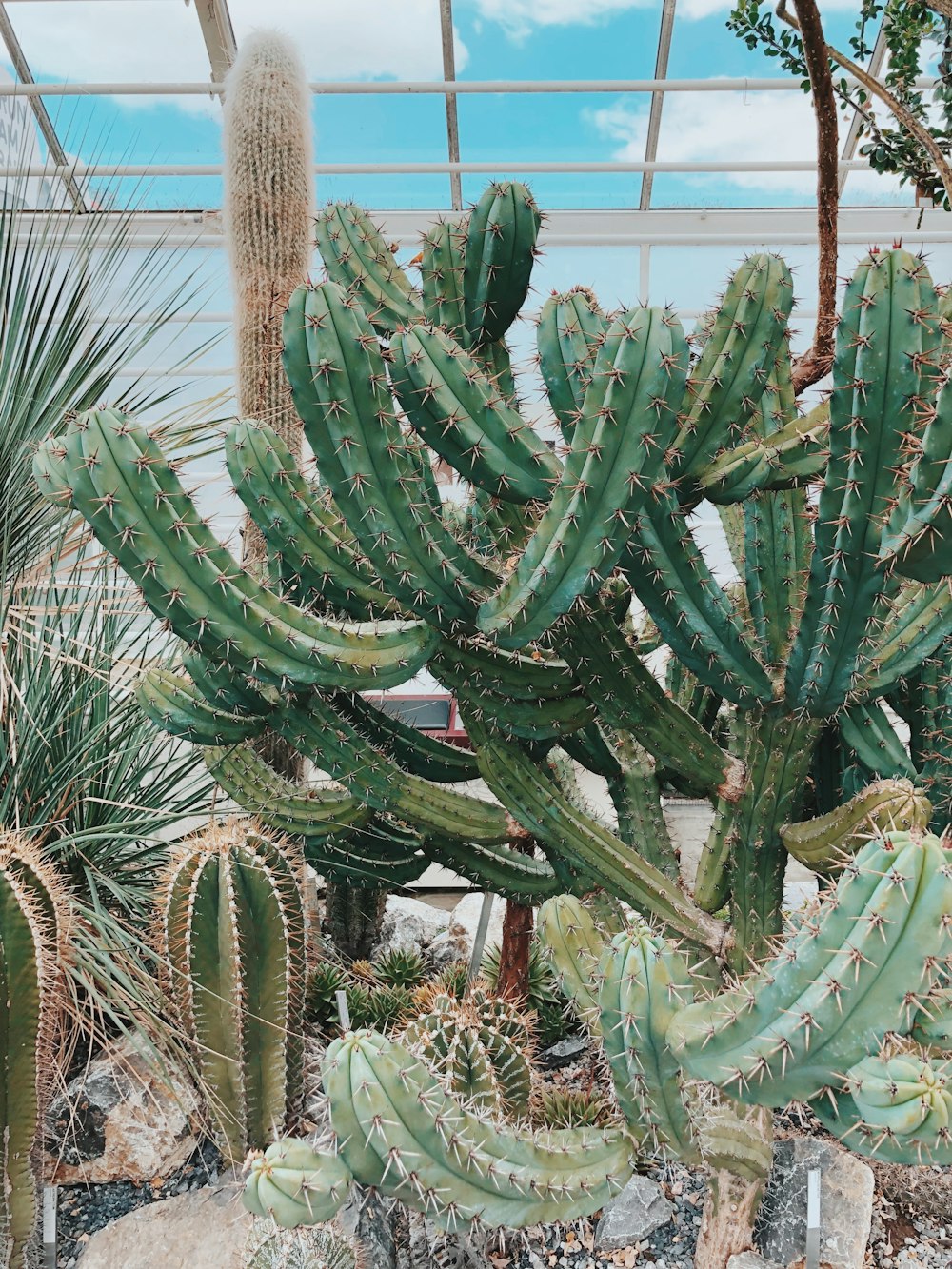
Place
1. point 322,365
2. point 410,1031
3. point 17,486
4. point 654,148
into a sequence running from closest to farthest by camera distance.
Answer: point 322,365 < point 410,1031 < point 17,486 < point 654,148

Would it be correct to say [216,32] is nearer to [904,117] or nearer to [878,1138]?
[904,117]

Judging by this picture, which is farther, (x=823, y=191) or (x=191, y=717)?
(x=823, y=191)

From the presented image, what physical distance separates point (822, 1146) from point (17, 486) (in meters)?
2.86

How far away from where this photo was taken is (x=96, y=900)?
258 cm

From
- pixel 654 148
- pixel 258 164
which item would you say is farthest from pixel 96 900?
pixel 654 148

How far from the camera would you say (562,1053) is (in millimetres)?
3449

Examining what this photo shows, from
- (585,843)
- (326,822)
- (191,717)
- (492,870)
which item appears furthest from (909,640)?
(191,717)

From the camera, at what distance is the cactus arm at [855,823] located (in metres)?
2.08

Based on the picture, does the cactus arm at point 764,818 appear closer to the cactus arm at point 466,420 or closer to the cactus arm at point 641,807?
the cactus arm at point 641,807

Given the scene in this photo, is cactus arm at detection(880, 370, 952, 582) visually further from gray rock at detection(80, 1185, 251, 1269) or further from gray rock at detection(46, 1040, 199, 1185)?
gray rock at detection(46, 1040, 199, 1185)

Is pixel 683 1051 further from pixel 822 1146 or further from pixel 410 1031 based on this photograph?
pixel 822 1146

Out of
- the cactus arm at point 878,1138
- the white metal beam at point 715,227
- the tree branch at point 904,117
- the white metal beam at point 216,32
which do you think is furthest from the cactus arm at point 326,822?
the white metal beam at point 715,227

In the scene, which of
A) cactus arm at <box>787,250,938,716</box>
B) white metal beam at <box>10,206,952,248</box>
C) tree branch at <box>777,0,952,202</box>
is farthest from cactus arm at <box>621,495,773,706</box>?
white metal beam at <box>10,206,952,248</box>

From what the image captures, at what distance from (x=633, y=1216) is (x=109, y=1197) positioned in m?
1.25
